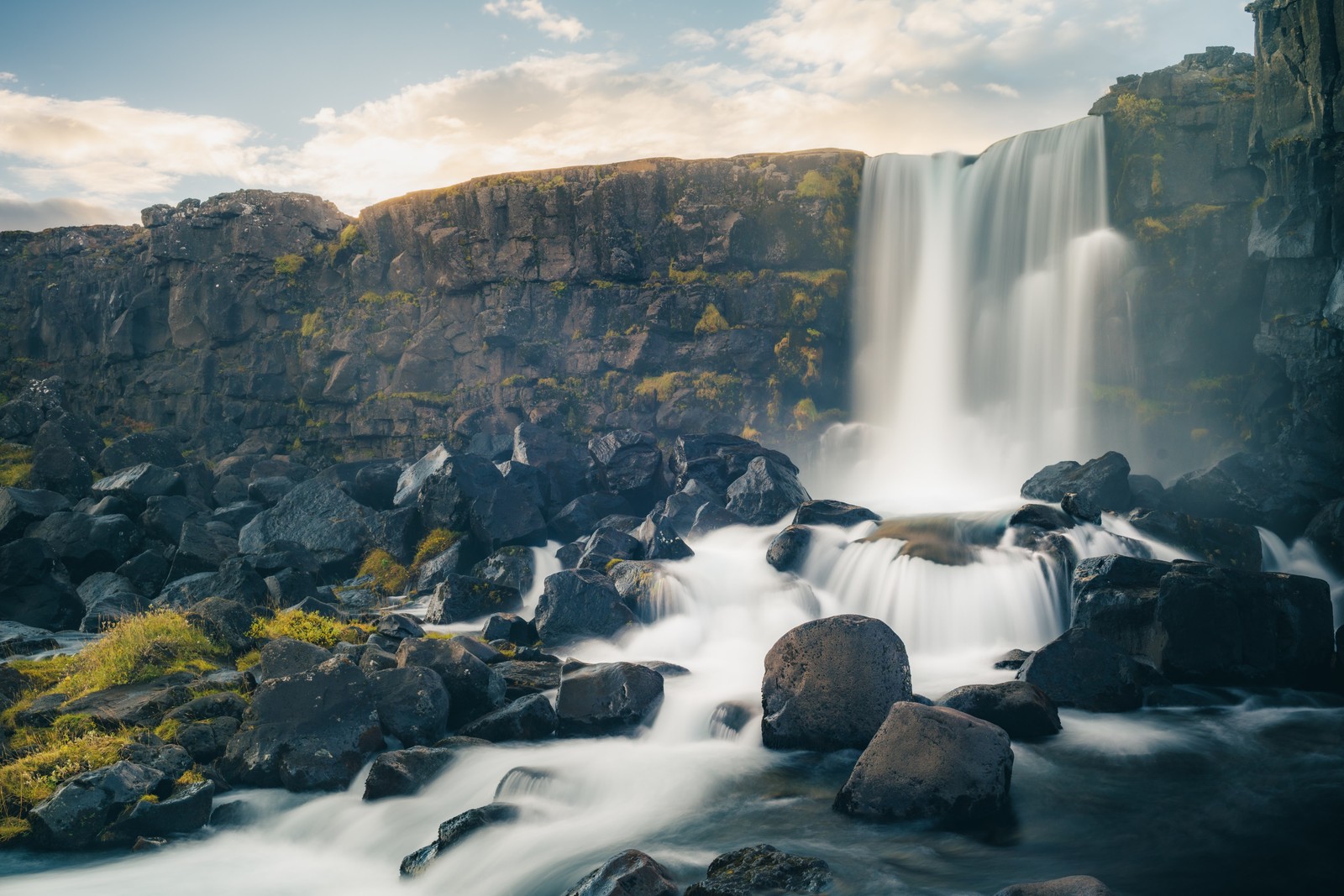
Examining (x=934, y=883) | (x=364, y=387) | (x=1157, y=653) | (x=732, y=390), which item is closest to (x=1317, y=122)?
(x=1157, y=653)

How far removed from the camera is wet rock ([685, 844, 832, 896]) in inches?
267

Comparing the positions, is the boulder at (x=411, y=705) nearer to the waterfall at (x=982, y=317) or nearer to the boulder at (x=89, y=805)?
the boulder at (x=89, y=805)

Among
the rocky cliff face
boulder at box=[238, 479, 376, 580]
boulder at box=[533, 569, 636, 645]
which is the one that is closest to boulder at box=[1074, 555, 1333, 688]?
boulder at box=[533, 569, 636, 645]

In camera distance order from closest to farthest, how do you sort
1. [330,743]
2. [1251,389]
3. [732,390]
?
[330,743] < [1251,389] < [732,390]

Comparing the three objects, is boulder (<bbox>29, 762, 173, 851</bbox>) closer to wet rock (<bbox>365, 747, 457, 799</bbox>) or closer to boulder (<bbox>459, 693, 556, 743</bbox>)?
wet rock (<bbox>365, 747, 457, 799</bbox>)

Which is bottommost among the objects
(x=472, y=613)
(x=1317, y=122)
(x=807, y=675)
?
(x=472, y=613)

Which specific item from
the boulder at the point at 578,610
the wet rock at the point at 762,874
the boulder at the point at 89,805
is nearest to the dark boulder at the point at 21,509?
the boulder at the point at 578,610

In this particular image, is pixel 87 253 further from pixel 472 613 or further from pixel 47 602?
pixel 472 613

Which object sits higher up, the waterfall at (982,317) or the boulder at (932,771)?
the waterfall at (982,317)

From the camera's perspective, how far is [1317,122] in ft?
62.1

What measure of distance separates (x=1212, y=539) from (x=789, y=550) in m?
7.37

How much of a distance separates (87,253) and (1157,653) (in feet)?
149

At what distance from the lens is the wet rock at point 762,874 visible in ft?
22.2

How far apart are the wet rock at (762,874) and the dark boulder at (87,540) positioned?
16.8 meters
